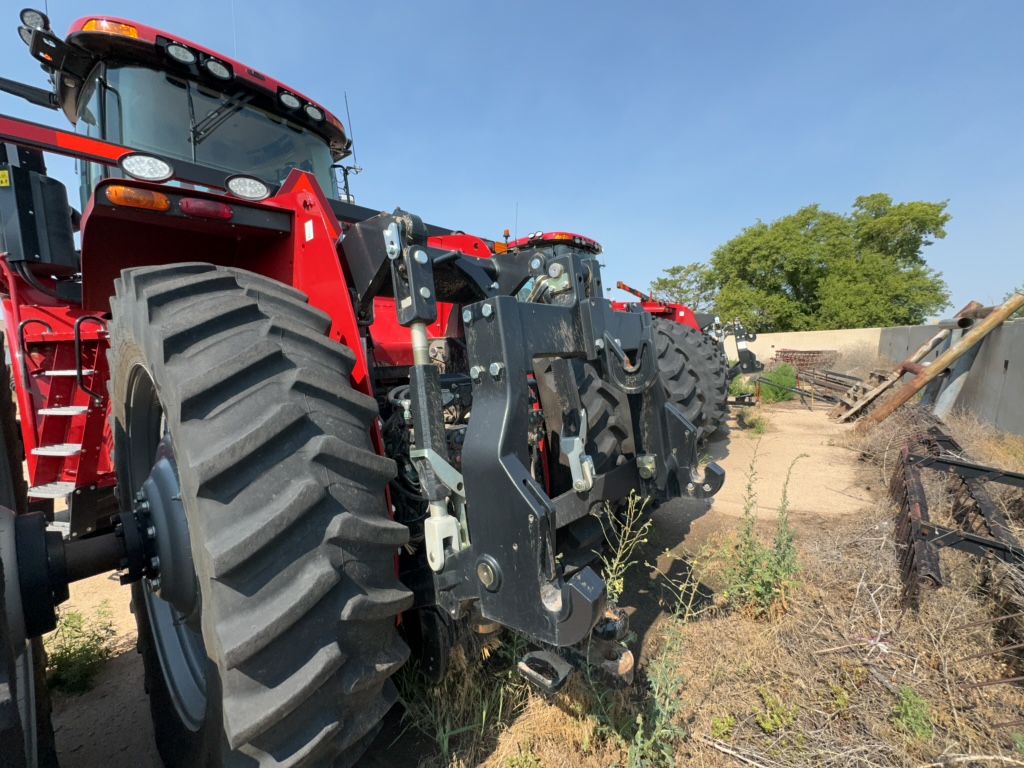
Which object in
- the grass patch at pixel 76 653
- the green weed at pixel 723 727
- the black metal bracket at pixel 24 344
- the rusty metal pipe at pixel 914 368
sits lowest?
the grass patch at pixel 76 653

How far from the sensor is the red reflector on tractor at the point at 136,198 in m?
1.49

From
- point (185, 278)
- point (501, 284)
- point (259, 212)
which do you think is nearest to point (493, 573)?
point (501, 284)

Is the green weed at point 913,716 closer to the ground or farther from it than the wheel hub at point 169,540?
closer to the ground

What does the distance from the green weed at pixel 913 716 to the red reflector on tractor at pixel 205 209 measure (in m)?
2.81

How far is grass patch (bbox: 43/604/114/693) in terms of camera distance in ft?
8.29

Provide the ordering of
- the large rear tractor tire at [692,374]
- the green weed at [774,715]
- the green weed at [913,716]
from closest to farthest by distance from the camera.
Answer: the green weed at [913,716], the green weed at [774,715], the large rear tractor tire at [692,374]

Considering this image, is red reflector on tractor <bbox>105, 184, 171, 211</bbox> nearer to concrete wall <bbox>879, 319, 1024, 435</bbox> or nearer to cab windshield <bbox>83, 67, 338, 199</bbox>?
cab windshield <bbox>83, 67, 338, 199</bbox>

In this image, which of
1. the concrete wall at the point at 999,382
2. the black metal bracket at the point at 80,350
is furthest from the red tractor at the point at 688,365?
the concrete wall at the point at 999,382

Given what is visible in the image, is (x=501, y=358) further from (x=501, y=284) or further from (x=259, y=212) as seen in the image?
(x=259, y=212)

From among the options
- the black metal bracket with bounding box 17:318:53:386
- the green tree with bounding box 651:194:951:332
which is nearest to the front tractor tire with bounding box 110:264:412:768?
the black metal bracket with bounding box 17:318:53:386

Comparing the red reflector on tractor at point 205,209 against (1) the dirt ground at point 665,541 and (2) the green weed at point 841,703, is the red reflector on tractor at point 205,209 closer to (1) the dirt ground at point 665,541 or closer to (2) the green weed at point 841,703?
(1) the dirt ground at point 665,541

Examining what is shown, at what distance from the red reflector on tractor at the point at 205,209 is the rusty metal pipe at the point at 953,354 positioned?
7.81m

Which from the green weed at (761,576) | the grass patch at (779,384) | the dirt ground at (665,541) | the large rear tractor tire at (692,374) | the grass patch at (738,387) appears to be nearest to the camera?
the dirt ground at (665,541)

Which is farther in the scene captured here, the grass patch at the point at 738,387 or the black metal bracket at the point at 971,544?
the grass patch at the point at 738,387
